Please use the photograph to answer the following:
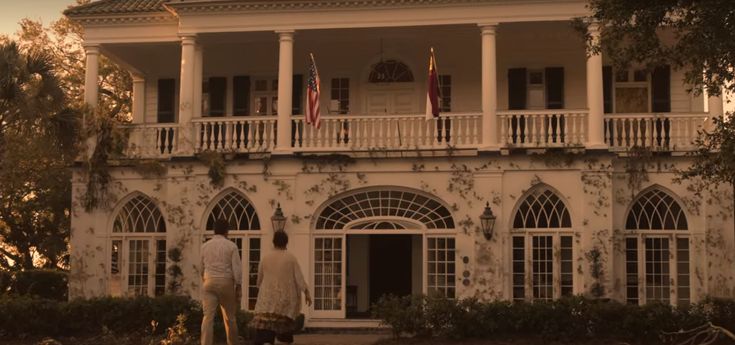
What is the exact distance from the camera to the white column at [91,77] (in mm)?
Answer: 25844

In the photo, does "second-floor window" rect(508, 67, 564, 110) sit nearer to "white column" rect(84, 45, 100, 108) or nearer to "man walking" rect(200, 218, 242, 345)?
"white column" rect(84, 45, 100, 108)

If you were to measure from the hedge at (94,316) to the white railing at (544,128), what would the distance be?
8.38m

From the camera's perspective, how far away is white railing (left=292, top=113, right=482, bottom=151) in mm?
23859

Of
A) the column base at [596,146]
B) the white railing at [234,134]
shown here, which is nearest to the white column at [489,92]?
the column base at [596,146]


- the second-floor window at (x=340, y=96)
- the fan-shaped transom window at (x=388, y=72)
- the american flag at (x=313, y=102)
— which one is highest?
the fan-shaped transom window at (x=388, y=72)

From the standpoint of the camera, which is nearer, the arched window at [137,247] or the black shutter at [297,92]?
→ the arched window at [137,247]

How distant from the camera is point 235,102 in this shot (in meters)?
27.9

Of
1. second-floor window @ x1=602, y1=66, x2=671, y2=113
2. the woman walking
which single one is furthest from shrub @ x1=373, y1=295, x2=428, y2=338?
second-floor window @ x1=602, y1=66, x2=671, y2=113

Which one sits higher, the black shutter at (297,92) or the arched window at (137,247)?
the black shutter at (297,92)

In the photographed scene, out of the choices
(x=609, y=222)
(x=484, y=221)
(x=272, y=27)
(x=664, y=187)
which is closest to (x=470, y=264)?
(x=484, y=221)

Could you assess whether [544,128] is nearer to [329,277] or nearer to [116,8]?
[329,277]

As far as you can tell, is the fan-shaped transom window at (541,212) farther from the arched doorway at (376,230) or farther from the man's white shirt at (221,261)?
the man's white shirt at (221,261)

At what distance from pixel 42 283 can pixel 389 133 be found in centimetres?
1256

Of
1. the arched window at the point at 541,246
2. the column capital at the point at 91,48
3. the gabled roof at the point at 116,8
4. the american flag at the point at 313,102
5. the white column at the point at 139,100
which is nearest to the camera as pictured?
the arched window at the point at 541,246
